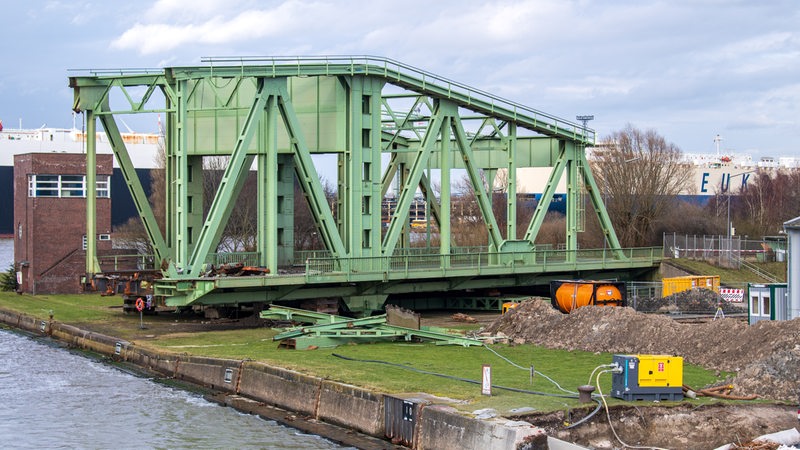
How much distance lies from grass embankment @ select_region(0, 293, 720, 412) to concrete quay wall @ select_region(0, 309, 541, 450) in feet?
1.72

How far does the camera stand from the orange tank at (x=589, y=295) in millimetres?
40656

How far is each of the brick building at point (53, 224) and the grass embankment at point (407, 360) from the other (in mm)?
13220

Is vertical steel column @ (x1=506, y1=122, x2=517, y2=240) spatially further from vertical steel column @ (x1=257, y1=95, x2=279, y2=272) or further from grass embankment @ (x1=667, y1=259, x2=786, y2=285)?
vertical steel column @ (x1=257, y1=95, x2=279, y2=272)

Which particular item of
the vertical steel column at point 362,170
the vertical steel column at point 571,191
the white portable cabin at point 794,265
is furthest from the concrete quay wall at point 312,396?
the vertical steel column at point 571,191

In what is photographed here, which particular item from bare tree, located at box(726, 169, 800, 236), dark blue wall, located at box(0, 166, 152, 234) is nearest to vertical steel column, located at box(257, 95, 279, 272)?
bare tree, located at box(726, 169, 800, 236)

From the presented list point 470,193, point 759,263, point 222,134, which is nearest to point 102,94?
point 222,134

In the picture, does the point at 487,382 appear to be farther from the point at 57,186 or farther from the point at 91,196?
the point at 57,186

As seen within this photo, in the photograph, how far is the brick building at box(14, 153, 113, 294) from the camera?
5534 centimetres

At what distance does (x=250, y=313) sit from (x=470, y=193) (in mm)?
62465

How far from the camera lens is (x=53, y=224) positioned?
5603 cm

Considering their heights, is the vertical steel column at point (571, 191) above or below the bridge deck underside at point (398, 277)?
above

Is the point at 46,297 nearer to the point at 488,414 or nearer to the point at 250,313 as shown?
the point at 250,313

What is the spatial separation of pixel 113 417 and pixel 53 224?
32.3m

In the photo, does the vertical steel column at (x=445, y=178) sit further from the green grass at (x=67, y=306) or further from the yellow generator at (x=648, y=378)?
the yellow generator at (x=648, y=378)
